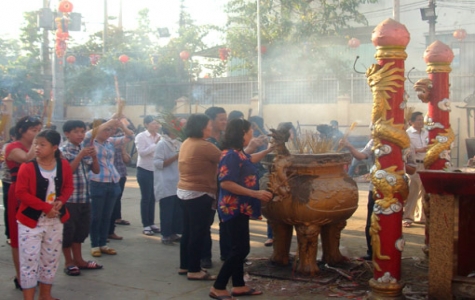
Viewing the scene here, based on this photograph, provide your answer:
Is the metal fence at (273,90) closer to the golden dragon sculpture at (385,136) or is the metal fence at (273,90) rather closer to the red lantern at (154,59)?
the red lantern at (154,59)

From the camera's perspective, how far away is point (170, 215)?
24.2ft

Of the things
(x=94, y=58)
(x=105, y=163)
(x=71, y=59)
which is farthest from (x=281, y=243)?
(x=71, y=59)

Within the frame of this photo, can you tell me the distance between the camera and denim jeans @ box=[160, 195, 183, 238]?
7.34 metres

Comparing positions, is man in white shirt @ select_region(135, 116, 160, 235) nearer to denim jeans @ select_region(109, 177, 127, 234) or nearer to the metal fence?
denim jeans @ select_region(109, 177, 127, 234)

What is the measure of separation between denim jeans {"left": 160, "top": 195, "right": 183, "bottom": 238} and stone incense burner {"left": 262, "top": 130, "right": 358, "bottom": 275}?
1772mm

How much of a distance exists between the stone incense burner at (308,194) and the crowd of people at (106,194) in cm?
21

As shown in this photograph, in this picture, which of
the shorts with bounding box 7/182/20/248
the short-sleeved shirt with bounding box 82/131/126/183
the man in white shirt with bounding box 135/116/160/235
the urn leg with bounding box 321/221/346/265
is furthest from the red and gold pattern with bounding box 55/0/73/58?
the urn leg with bounding box 321/221/346/265

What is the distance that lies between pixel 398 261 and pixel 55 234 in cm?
284

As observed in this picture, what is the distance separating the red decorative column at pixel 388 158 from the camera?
4758 mm

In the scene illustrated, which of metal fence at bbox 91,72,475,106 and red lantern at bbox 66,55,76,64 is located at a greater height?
red lantern at bbox 66,55,76,64

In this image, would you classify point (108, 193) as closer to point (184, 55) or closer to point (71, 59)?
point (184, 55)

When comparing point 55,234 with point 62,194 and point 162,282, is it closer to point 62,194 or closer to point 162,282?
point 62,194

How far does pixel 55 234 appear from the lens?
4.93 m

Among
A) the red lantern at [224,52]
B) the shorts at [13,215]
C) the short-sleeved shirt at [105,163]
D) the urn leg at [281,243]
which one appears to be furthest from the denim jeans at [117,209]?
the red lantern at [224,52]
